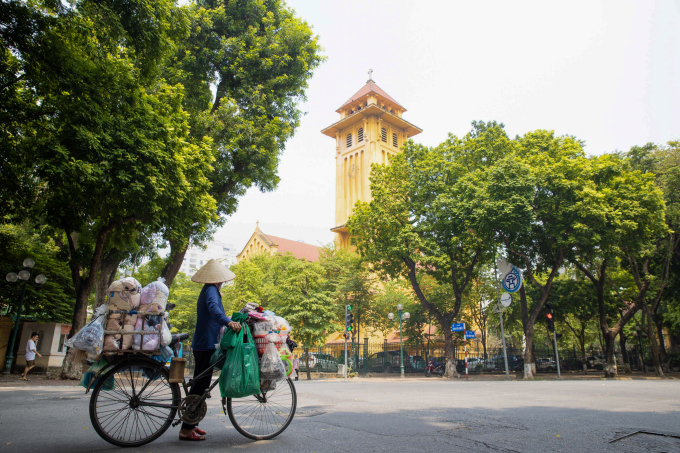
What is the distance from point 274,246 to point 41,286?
3751cm

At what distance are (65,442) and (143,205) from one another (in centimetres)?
794

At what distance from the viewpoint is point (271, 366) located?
4.11 m

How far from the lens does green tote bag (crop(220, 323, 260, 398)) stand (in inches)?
155

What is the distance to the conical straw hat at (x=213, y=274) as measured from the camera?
4625 millimetres

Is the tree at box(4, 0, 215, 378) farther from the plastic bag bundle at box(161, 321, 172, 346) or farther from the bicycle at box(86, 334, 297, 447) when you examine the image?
the bicycle at box(86, 334, 297, 447)

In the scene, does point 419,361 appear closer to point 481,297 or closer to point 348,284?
point 481,297

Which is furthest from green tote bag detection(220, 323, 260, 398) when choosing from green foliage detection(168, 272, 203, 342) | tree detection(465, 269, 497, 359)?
green foliage detection(168, 272, 203, 342)

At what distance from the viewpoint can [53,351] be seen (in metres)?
18.4

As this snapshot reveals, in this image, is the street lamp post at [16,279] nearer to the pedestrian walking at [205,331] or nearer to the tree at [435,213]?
the pedestrian walking at [205,331]

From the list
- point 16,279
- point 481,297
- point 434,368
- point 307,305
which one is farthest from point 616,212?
point 16,279

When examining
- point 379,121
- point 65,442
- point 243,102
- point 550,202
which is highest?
point 379,121

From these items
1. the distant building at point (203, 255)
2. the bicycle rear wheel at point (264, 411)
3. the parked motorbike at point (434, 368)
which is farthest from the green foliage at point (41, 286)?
the distant building at point (203, 255)

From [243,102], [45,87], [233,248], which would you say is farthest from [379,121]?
[233,248]

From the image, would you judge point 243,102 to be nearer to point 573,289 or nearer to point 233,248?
point 573,289
